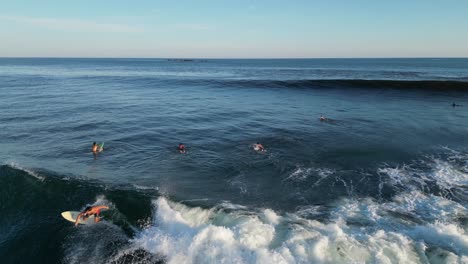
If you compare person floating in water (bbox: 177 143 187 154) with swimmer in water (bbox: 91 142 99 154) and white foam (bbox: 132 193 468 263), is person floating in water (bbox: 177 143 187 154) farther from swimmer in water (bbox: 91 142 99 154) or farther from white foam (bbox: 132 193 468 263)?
white foam (bbox: 132 193 468 263)

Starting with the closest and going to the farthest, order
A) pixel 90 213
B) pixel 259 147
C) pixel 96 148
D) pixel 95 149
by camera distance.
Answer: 1. pixel 90 213
2. pixel 95 149
3. pixel 96 148
4. pixel 259 147

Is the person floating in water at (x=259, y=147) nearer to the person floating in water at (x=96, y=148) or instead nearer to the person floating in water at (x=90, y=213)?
the person floating in water at (x=96, y=148)

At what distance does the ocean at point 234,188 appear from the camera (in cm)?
1375

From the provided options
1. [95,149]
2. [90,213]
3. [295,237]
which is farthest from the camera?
[95,149]

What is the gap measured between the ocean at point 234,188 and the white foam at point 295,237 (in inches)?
2.6

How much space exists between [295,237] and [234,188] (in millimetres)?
6019

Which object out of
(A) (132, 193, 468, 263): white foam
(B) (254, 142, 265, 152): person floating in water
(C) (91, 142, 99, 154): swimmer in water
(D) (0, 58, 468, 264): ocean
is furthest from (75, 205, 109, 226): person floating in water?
(B) (254, 142, 265, 152): person floating in water

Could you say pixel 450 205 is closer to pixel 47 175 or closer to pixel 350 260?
pixel 350 260

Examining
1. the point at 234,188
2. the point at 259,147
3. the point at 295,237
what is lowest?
the point at 295,237

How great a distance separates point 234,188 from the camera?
1920 cm

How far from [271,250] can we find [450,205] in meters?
11.6

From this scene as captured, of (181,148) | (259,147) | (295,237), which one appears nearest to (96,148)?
(181,148)

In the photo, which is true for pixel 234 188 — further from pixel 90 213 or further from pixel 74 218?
pixel 74 218

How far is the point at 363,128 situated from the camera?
110 feet
